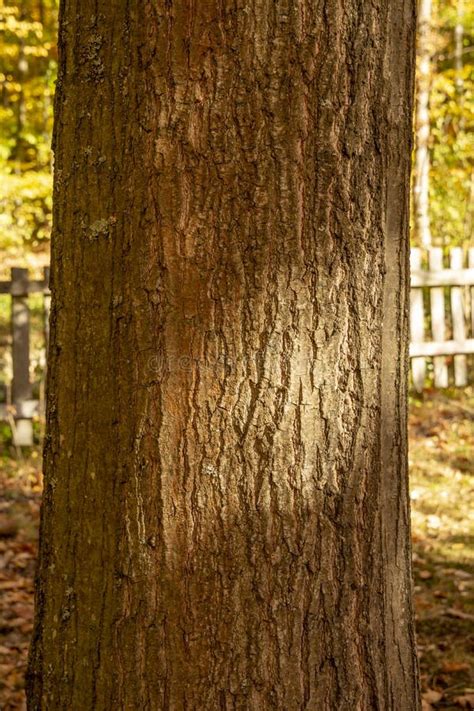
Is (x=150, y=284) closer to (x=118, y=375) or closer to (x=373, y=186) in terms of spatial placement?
(x=118, y=375)

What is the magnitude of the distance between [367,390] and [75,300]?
0.67 metres

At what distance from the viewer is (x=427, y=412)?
9.02 meters

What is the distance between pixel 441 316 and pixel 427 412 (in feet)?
3.55

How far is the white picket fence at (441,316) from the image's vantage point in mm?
9062

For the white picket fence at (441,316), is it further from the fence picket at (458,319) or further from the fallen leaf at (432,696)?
the fallen leaf at (432,696)

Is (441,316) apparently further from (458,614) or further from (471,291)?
(458,614)

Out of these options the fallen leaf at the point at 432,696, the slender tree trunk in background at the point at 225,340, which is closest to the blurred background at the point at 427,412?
the fallen leaf at the point at 432,696

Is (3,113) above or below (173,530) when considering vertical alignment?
above

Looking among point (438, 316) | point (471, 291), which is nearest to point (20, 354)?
point (438, 316)


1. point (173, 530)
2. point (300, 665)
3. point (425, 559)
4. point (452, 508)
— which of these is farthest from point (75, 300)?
point (452, 508)

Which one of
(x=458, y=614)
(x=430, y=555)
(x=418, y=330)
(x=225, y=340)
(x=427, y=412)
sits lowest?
(x=458, y=614)

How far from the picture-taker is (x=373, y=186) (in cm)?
179

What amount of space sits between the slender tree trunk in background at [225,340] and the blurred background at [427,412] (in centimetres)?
199

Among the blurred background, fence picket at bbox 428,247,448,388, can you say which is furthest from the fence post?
fence picket at bbox 428,247,448,388
